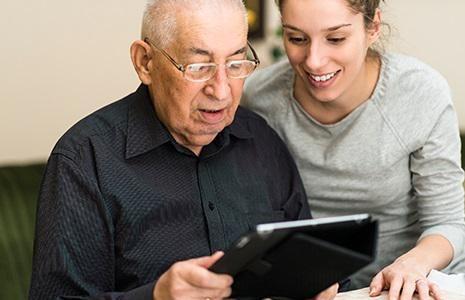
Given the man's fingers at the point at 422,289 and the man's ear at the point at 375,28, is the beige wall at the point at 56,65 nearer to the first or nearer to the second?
the man's ear at the point at 375,28

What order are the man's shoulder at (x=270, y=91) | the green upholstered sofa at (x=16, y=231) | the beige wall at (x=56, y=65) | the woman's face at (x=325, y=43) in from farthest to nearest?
the beige wall at (x=56, y=65)
the green upholstered sofa at (x=16, y=231)
the man's shoulder at (x=270, y=91)
the woman's face at (x=325, y=43)

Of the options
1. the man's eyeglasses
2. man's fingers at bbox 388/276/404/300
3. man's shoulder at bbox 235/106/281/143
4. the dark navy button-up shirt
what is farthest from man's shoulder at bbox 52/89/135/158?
man's fingers at bbox 388/276/404/300

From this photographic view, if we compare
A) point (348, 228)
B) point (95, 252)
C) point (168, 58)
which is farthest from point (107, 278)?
point (348, 228)

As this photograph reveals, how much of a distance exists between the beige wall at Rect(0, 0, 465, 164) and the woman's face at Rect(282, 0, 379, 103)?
90cm

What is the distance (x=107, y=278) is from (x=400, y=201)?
754 millimetres

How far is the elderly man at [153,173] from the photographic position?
63.1 inches

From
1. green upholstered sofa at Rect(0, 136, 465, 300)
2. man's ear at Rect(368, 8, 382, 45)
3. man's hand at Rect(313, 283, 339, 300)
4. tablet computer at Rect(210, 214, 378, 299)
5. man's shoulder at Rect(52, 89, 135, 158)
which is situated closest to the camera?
tablet computer at Rect(210, 214, 378, 299)

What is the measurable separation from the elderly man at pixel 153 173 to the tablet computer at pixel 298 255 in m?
0.24

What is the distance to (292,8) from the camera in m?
1.80

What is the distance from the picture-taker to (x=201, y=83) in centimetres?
163

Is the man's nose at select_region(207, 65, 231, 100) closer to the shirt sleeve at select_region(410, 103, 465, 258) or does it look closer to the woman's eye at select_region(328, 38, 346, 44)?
the woman's eye at select_region(328, 38, 346, 44)

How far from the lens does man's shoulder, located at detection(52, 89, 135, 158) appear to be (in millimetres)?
1654

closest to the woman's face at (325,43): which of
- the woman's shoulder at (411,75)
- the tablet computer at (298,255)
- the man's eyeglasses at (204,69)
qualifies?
the woman's shoulder at (411,75)

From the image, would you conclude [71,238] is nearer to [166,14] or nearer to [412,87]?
[166,14]
